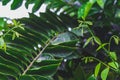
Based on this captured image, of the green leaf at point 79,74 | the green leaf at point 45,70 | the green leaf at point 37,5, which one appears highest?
the green leaf at point 37,5

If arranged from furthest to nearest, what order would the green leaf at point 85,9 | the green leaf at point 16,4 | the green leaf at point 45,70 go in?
1. the green leaf at point 16,4
2. the green leaf at point 85,9
3. the green leaf at point 45,70

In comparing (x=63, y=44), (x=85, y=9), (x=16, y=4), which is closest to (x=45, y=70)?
(x=63, y=44)

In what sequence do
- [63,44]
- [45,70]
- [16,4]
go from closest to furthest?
1. [45,70]
2. [63,44]
3. [16,4]

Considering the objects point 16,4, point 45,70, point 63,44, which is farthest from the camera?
point 16,4

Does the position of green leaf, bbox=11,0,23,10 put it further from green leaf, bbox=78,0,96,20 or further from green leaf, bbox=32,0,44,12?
green leaf, bbox=78,0,96,20

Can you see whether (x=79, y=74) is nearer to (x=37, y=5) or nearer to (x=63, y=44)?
(x=63, y=44)

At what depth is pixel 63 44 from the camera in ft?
3.49

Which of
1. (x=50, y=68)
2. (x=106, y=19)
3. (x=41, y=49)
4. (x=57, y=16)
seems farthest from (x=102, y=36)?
(x=50, y=68)

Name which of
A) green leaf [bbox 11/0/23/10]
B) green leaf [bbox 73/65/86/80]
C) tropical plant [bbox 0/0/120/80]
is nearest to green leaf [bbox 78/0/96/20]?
tropical plant [bbox 0/0/120/80]

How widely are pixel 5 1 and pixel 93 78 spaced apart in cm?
56

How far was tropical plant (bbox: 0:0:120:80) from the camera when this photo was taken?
0.96 metres

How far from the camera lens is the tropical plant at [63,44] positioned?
3.16 ft

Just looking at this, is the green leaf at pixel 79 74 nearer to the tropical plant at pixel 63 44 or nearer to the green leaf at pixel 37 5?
the tropical plant at pixel 63 44

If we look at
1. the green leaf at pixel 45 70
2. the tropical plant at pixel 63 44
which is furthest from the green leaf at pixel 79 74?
the green leaf at pixel 45 70
